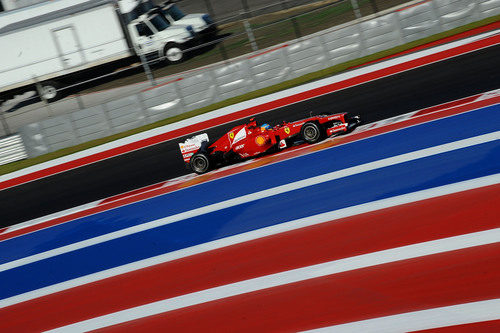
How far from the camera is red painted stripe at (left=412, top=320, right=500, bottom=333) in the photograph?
16.5 feet

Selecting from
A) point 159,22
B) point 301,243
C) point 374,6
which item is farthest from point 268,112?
point 159,22

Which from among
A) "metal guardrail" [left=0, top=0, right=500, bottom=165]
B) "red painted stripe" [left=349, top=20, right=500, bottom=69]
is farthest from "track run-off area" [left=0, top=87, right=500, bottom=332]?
"metal guardrail" [left=0, top=0, right=500, bottom=165]

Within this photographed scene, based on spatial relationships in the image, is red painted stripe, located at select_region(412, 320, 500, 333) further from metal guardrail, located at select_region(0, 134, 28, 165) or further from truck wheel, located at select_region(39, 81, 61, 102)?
truck wheel, located at select_region(39, 81, 61, 102)

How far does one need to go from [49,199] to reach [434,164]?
30.5 ft

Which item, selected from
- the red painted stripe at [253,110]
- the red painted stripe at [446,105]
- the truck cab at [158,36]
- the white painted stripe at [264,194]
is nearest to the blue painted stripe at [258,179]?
the white painted stripe at [264,194]

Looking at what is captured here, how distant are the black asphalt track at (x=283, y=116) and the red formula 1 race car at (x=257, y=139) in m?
1.02

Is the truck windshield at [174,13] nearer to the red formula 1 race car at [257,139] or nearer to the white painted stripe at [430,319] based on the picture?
the red formula 1 race car at [257,139]

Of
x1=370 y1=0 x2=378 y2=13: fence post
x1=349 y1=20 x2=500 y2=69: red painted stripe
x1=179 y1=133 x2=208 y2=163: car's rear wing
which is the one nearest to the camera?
x1=179 y1=133 x2=208 y2=163: car's rear wing

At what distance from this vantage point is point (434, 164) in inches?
342

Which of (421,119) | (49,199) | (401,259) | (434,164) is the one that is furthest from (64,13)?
(401,259)

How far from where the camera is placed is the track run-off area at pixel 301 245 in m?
5.98

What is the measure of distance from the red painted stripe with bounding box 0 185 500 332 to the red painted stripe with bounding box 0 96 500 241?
11.6 feet

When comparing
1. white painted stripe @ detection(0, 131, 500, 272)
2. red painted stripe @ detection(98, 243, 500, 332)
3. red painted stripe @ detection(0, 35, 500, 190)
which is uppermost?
red painted stripe @ detection(0, 35, 500, 190)

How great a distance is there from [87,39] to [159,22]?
3.07 meters
